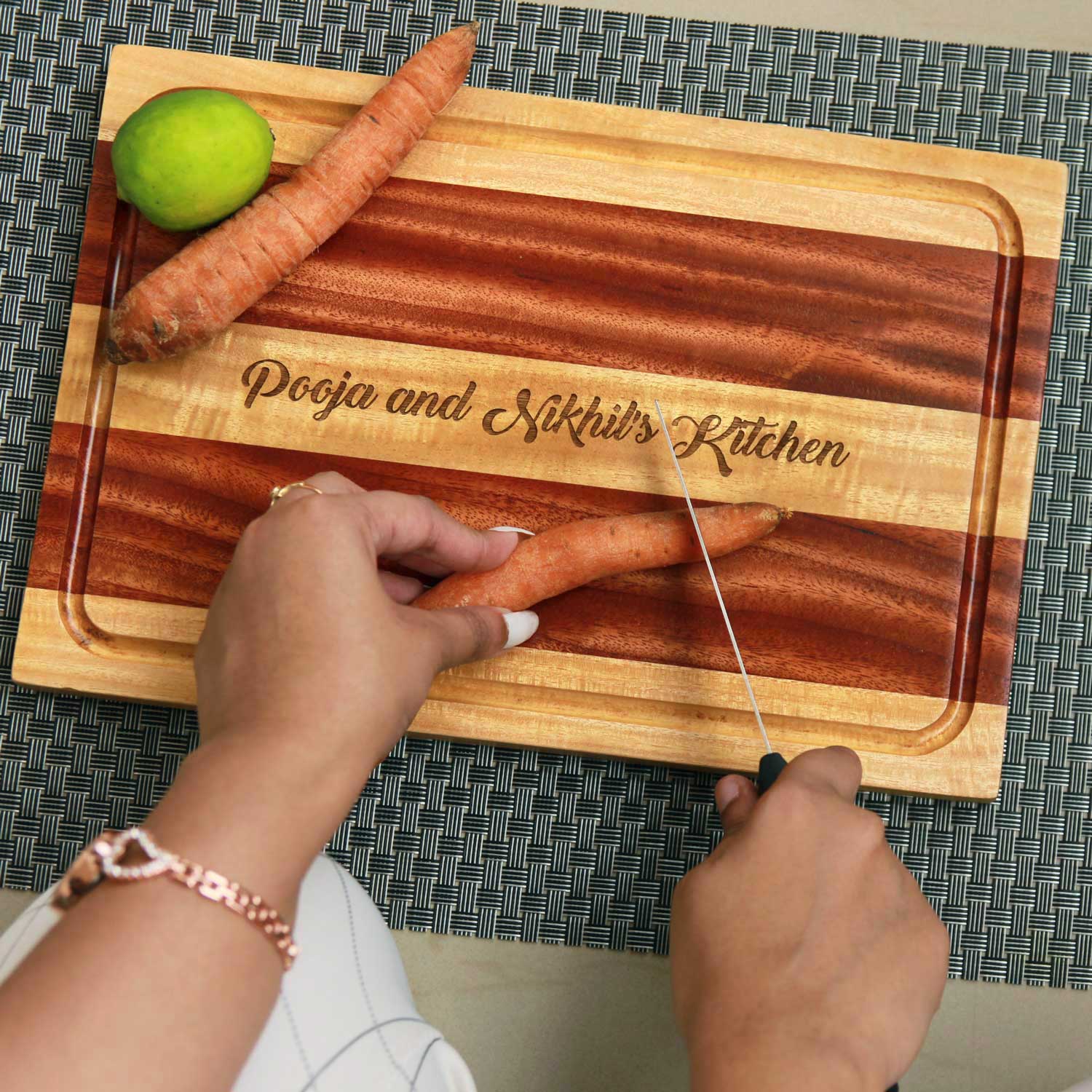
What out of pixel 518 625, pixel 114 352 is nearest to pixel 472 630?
pixel 518 625

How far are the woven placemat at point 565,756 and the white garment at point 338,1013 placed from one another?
0.83ft

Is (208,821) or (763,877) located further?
(763,877)

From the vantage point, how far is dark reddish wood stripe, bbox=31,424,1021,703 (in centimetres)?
116

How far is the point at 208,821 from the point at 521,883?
22.8 inches

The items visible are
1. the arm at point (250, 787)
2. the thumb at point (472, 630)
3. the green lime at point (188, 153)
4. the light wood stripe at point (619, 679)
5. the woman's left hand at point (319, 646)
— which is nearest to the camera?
the arm at point (250, 787)

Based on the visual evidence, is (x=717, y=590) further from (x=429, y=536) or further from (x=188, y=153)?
(x=188, y=153)

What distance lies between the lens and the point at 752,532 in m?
1.13

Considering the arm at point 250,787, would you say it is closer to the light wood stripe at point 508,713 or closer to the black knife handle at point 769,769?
the light wood stripe at point 508,713

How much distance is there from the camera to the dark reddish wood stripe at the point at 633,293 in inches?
46.3

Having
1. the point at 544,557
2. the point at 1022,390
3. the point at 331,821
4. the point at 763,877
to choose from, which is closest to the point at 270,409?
the point at 544,557

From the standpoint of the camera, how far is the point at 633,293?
118 centimetres

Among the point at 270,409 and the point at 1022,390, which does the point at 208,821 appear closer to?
the point at 270,409

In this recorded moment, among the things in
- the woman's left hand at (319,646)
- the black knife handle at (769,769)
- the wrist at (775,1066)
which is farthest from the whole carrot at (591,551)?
the wrist at (775,1066)

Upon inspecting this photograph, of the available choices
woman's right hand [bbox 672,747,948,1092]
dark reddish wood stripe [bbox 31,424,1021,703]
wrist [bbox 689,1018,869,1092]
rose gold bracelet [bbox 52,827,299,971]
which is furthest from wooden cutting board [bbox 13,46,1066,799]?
rose gold bracelet [bbox 52,827,299,971]
